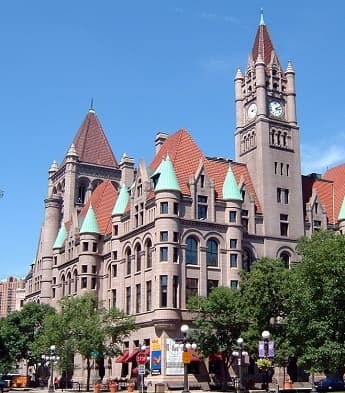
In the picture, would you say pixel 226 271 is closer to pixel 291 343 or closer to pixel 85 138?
pixel 291 343

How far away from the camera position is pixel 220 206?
77.2m

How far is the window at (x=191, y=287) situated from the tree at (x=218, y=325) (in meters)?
7.44

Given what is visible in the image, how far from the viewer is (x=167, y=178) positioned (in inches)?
2889

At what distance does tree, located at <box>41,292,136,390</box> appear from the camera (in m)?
68.8

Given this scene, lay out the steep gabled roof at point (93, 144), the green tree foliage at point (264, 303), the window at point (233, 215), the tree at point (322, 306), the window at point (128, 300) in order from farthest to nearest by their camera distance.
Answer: the steep gabled roof at point (93, 144), the window at point (128, 300), the window at point (233, 215), the green tree foliage at point (264, 303), the tree at point (322, 306)

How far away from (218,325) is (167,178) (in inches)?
722

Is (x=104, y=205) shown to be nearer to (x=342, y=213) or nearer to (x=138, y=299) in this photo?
(x=138, y=299)

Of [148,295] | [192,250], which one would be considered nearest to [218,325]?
[192,250]

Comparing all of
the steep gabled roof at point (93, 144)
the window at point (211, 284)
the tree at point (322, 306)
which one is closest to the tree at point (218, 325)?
the window at point (211, 284)

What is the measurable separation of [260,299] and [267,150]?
29.3m

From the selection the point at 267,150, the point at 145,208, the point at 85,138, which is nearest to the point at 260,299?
the point at 145,208

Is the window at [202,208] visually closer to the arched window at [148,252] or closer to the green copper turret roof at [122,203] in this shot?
the arched window at [148,252]

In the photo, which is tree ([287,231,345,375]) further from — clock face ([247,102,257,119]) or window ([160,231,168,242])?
clock face ([247,102,257,119])

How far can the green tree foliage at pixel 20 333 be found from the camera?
300 ft
